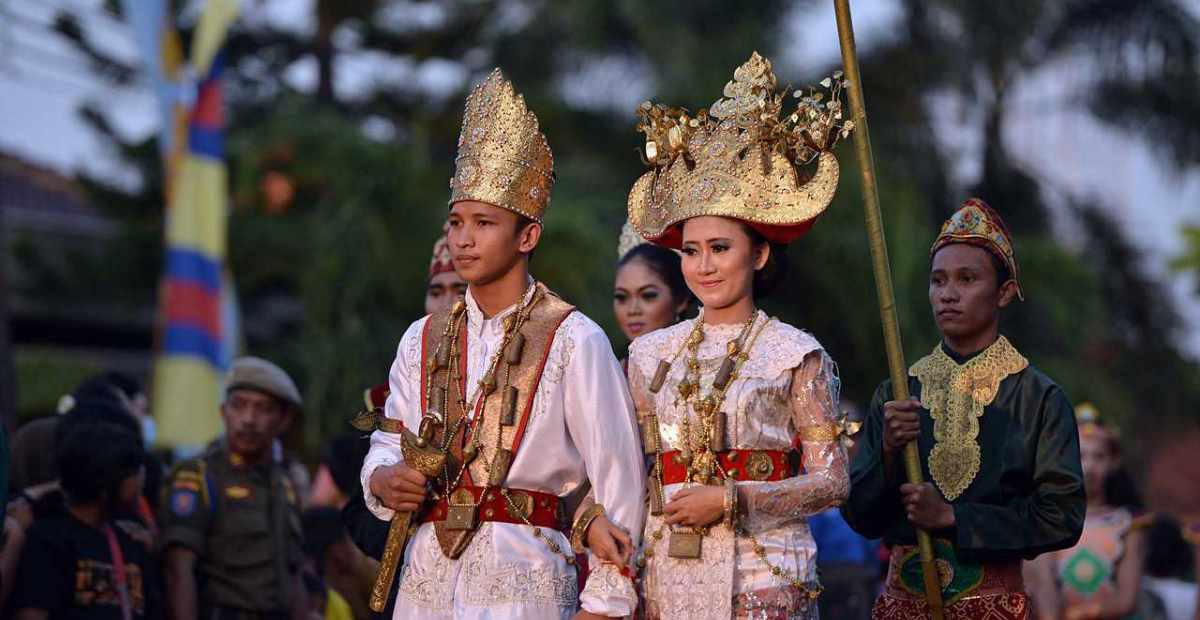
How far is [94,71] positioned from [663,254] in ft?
57.4

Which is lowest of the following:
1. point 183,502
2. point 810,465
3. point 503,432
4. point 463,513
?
point 463,513

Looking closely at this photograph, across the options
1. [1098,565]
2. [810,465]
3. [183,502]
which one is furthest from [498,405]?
[1098,565]

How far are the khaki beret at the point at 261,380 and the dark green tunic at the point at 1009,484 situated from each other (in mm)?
2895

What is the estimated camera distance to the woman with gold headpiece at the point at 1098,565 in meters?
8.43

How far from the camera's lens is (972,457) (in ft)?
16.5

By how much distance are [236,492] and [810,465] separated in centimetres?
329

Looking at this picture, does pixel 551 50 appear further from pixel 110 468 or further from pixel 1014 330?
pixel 110 468

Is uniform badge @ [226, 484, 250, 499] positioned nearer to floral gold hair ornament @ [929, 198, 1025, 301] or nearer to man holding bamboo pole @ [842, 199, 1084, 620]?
man holding bamboo pole @ [842, 199, 1084, 620]

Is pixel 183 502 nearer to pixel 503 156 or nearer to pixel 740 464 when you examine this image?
pixel 503 156

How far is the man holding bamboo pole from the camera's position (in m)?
4.78

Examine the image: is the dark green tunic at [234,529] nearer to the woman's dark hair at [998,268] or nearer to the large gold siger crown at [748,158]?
the large gold siger crown at [748,158]

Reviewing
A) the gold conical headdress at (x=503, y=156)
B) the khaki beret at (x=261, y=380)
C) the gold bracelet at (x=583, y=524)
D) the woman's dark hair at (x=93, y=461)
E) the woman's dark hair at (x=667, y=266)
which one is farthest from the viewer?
the khaki beret at (x=261, y=380)

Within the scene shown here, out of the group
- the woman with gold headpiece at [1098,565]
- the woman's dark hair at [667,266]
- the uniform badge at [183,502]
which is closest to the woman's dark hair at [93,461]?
the uniform badge at [183,502]

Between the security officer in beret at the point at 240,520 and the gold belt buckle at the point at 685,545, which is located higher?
the security officer in beret at the point at 240,520
